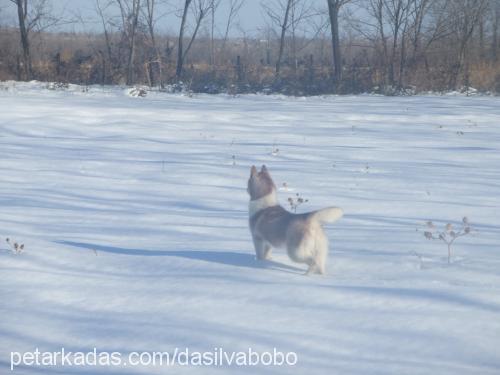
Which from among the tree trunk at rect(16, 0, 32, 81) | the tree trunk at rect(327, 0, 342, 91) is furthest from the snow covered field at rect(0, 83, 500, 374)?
the tree trunk at rect(16, 0, 32, 81)

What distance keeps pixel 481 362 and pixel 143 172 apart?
20.8 feet

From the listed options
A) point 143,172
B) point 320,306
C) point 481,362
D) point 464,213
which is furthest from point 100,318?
point 143,172

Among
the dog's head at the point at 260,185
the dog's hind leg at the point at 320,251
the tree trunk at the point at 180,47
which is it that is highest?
the tree trunk at the point at 180,47

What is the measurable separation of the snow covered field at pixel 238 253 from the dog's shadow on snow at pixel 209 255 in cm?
2

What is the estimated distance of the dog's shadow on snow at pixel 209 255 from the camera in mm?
4887

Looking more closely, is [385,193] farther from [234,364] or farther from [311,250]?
[234,364]

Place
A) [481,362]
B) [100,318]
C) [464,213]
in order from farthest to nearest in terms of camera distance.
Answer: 1. [464,213]
2. [100,318]
3. [481,362]

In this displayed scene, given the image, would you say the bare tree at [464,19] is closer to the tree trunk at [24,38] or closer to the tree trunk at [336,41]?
the tree trunk at [336,41]

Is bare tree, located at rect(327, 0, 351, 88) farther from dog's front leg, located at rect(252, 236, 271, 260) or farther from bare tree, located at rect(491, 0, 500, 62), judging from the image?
dog's front leg, located at rect(252, 236, 271, 260)

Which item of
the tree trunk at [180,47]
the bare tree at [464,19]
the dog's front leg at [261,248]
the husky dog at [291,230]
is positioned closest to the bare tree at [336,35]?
the bare tree at [464,19]

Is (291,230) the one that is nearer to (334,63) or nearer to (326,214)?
(326,214)

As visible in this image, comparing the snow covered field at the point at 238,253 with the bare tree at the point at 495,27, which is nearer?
the snow covered field at the point at 238,253

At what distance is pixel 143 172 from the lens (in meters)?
9.02

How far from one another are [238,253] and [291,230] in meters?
0.83
